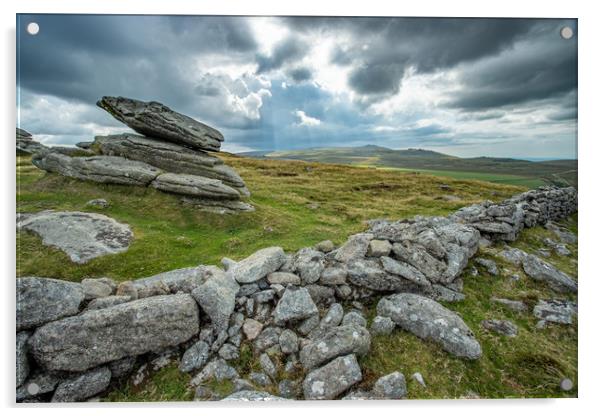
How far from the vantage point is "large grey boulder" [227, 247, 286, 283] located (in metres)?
7.20

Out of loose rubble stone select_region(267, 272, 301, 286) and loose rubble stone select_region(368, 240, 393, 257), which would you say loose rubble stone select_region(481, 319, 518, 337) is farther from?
loose rubble stone select_region(267, 272, 301, 286)

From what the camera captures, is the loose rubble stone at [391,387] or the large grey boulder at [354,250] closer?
the loose rubble stone at [391,387]

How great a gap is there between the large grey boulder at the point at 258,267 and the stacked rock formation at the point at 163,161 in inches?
450

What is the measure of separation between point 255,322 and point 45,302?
4073mm

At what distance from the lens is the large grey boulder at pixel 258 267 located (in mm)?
7195

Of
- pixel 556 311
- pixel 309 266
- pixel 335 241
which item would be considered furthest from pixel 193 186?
pixel 556 311

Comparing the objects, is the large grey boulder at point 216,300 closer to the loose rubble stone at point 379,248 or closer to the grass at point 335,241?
the grass at point 335,241

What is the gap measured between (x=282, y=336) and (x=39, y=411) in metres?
5.12

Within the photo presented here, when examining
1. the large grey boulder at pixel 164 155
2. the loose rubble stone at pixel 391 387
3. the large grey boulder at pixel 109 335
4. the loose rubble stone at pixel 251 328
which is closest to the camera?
the large grey boulder at pixel 109 335

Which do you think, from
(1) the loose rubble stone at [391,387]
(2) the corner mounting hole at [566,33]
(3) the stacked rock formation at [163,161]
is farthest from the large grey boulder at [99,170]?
(2) the corner mounting hole at [566,33]

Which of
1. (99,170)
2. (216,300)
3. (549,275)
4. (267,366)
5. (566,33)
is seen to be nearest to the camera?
(267,366)

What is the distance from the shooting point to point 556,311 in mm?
7250

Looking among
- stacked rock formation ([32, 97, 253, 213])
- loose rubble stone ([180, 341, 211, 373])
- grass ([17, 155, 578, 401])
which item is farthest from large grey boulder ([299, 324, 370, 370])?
stacked rock formation ([32, 97, 253, 213])

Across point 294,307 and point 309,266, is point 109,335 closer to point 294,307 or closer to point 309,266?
point 294,307
